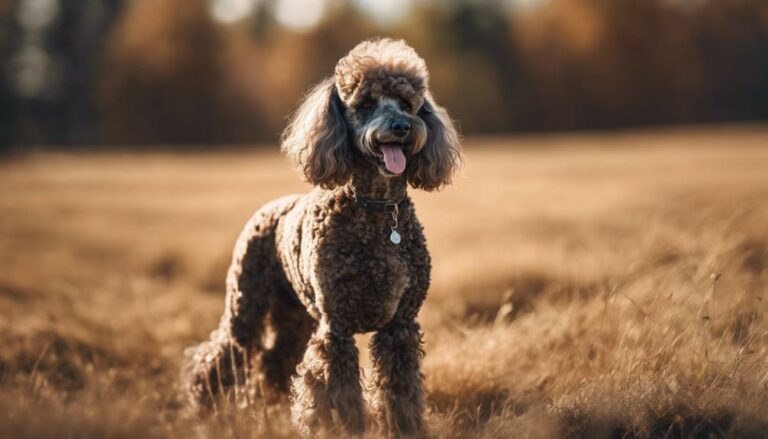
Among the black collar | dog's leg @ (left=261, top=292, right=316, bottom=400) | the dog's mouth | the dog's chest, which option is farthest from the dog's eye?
dog's leg @ (left=261, top=292, right=316, bottom=400)

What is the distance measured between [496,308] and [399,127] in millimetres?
3719

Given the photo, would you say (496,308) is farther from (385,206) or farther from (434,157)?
(385,206)

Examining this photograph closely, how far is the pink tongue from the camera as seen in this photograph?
3.74m

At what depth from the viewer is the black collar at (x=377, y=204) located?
13.0 feet

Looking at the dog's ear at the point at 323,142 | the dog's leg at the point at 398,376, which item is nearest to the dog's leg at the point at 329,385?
the dog's leg at the point at 398,376

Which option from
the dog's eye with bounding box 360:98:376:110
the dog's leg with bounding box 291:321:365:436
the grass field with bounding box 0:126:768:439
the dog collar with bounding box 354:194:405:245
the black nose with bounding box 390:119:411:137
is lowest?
the grass field with bounding box 0:126:768:439

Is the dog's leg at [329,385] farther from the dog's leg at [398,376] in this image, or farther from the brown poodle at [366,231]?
the dog's leg at [398,376]

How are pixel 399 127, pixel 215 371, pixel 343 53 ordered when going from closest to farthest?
1. pixel 399 127
2. pixel 215 371
3. pixel 343 53

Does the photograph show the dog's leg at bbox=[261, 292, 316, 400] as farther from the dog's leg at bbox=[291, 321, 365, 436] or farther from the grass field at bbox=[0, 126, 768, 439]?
the dog's leg at bbox=[291, 321, 365, 436]

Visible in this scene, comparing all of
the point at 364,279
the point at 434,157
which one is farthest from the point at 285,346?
the point at 434,157

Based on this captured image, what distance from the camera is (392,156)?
3.79 meters

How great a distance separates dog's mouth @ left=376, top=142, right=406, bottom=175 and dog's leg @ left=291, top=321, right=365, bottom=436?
92 centimetres

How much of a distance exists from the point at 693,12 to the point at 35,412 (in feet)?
159

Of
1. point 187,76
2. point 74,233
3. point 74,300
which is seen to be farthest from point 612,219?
point 187,76
